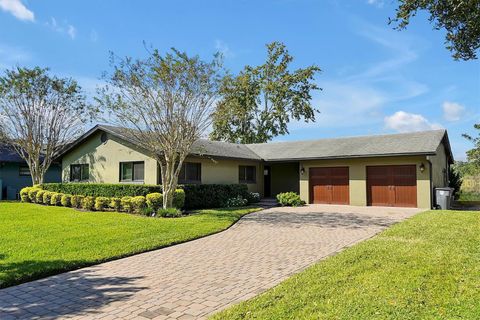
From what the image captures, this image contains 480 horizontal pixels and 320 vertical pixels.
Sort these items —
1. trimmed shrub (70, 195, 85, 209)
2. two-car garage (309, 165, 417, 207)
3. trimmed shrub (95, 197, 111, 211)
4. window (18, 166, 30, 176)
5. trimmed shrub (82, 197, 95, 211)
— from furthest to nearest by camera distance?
window (18, 166, 30, 176)
two-car garage (309, 165, 417, 207)
trimmed shrub (70, 195, 85, 209)
trimmed shrub (82, 197, 95, 211)
trimmed shrub (95, 197, 111, 211)

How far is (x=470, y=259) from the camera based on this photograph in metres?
6.66

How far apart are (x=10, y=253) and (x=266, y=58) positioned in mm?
33963

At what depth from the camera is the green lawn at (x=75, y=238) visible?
663cm

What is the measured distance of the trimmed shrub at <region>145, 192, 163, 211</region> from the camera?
48.9ft

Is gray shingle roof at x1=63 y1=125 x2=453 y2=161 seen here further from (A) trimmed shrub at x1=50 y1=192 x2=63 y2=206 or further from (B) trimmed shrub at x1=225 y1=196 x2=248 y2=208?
(A) trimmed shrub at x1=50 y1=192 x2=63 y2=206

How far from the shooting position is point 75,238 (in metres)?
9.14

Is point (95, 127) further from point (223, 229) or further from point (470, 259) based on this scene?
point (470, 259)

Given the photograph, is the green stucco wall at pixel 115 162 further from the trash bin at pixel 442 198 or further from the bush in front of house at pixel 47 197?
the trash bin at pixel 442 198

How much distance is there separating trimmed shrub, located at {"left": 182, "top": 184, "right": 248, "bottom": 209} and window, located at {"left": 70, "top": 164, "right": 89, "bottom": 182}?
7.22m

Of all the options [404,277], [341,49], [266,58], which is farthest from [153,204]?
[266,58]

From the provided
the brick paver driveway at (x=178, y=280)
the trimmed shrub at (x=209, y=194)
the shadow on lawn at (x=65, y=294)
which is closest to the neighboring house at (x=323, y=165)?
the trimmed shrub at (x=209, y=194)

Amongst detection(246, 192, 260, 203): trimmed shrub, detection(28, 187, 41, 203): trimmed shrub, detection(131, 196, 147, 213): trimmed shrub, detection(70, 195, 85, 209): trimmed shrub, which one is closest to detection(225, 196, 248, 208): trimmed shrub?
detection(246, 192, 260, 203): trimmed shrub

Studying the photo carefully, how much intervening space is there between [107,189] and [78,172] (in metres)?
5.62

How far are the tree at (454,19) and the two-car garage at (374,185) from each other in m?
10.5
